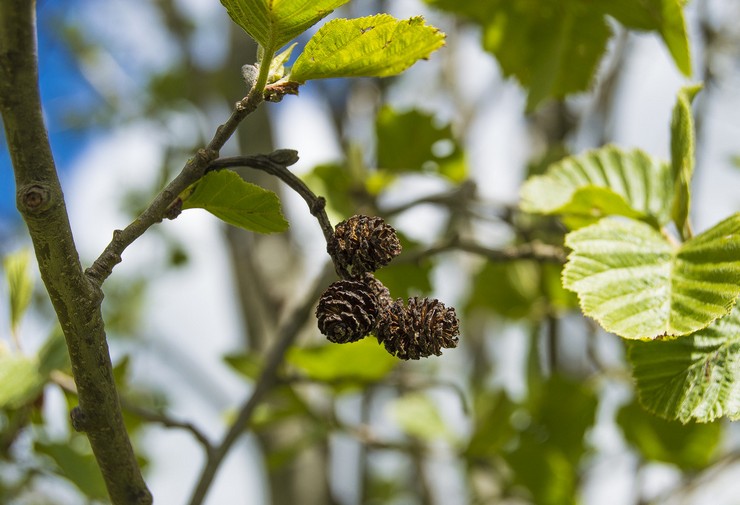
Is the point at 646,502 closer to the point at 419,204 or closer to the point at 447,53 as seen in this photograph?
the point at 419,204

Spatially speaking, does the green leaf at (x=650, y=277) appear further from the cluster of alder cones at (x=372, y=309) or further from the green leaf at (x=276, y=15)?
the green leaf at (x=276, y=15)

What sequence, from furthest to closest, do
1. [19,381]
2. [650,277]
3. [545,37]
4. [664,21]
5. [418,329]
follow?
1. [545,37]
2. [19,381]
3. [664,21]
4. [650,277]
5. [418,329]

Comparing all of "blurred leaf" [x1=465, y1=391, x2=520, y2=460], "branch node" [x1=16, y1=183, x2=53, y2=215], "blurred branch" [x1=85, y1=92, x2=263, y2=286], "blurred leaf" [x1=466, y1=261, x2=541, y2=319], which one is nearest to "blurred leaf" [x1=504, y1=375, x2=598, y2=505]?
"blurred leaf" [x1=465, y1=391, x2=520, y2=460]

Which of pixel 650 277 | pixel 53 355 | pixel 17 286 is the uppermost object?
pixel 17 286

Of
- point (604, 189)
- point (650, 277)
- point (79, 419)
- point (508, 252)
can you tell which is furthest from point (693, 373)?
point (79, 419)

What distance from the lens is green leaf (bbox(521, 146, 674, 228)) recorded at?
0.87 meters

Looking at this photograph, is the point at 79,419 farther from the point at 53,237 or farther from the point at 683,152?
the point at 683,152

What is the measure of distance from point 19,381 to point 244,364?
1.40 ft

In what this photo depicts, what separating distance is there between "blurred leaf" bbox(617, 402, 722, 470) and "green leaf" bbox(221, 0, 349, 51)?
89 cm

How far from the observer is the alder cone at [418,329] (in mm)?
644

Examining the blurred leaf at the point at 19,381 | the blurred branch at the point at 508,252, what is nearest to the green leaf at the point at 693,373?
the blurred branch at the point at 508,252

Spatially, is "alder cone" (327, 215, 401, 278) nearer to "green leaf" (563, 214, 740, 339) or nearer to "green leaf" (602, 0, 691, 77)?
"green leaf" (563, 214, 740, 339)

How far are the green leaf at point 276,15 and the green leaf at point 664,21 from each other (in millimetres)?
497

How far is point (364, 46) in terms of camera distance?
66 cm
